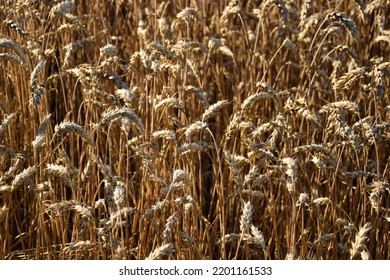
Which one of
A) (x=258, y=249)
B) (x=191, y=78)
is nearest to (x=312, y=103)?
(x=191, y=78)

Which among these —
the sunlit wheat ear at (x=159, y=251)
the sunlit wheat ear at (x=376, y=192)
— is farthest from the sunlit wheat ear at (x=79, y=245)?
the sunlit wheat ear at (x=376, y=192)

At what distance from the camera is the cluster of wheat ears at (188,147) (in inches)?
84.0

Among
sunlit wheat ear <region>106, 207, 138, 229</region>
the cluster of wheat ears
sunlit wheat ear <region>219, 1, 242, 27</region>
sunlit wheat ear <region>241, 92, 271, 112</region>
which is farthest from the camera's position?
sunlit wheat ear <region>219, 1, 242, 27</region>

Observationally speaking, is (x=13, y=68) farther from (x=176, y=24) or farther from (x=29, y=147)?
(x=176, y=24)

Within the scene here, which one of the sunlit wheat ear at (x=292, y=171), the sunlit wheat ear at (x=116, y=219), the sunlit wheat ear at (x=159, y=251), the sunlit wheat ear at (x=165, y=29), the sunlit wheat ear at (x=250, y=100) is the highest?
the sunlit wheat ear at (x=165, y=29)

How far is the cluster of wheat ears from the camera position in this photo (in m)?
2.13

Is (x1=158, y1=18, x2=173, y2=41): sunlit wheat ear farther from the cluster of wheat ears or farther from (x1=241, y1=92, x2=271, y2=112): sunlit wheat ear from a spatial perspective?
(x1=241, y1=92, x2=271, y2=112): sunlit wheat ear

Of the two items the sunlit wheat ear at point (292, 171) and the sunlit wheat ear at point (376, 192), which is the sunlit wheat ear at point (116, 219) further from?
the sunlit wheat ear at point (376, 192)

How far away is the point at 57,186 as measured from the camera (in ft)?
8.68

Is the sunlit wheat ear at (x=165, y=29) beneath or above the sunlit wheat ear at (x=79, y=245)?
above

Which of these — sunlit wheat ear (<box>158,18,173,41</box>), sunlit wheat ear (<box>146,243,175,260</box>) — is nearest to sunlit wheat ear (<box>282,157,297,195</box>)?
sunlit wheat ear (<box>146,243,175,260</box>)

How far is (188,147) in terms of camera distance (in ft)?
7.30
